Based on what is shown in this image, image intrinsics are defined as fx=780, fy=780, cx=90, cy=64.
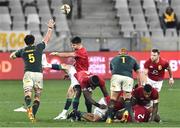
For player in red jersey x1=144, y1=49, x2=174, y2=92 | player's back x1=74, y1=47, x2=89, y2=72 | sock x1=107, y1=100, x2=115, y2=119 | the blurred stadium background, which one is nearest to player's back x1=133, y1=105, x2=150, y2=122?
sock x1=107, y1=100, x2=115, y2=119

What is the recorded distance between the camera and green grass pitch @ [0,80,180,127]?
17766mm

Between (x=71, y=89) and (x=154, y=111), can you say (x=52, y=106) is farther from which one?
(x=154, y=111)

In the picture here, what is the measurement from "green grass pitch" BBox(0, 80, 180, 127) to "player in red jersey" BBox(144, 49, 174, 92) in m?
0.91

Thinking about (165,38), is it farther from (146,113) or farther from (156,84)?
(146,113)

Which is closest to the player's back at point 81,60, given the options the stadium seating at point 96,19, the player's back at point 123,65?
Answer: the player's back at point 123,65

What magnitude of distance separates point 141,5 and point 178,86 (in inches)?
569

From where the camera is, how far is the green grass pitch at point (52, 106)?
17766 mm

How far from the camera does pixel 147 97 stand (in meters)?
18.3

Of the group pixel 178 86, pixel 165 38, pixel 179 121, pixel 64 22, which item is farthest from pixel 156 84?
pixel 64 22

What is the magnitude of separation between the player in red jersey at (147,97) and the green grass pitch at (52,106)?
1.43 ft

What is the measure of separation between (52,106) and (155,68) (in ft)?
12.3

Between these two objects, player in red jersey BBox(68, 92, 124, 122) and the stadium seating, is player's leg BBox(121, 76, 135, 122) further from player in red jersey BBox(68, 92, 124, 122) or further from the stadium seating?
the stadium seating

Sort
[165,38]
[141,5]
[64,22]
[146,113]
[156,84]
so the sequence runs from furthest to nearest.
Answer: [141,5] < [64,22] < [165,38] < [156,84] < [146,113]

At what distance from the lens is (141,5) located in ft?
148
